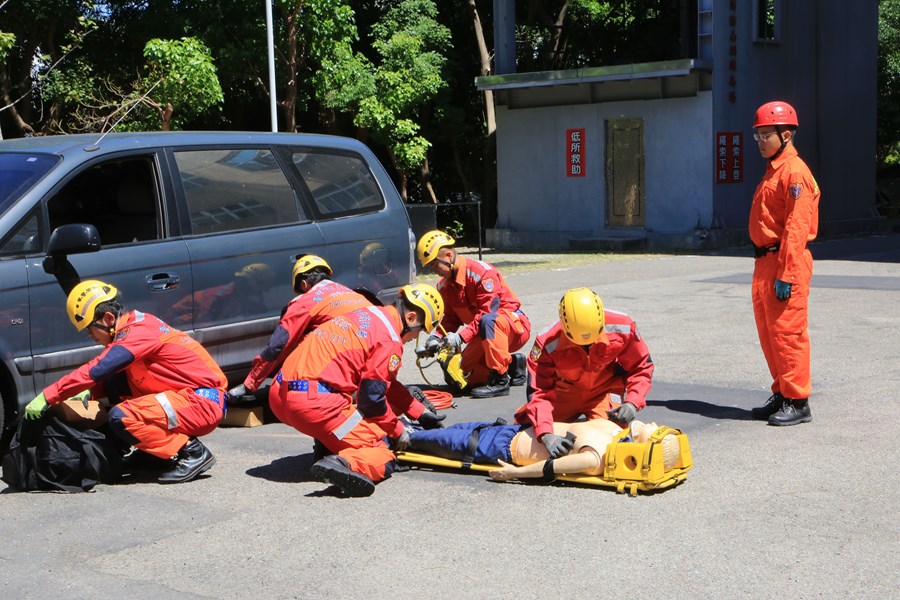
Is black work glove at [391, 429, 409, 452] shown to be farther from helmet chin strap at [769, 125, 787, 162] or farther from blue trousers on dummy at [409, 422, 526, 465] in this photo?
helmet chin strap at [769, 125, 787, 162]

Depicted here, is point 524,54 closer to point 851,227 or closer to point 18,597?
point 851,227

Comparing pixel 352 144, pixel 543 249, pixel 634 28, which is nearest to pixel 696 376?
pixel 352 144

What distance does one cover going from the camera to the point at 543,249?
25250 millimetres

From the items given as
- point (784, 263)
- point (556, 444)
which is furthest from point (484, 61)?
point (556, 444)

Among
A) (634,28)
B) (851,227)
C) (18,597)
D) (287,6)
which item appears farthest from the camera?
(634,28)

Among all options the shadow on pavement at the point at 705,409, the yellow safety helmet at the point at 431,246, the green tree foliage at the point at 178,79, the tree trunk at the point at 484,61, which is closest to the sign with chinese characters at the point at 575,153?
the tree trunk at the point at 484,61

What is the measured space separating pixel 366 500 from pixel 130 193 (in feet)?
10.3

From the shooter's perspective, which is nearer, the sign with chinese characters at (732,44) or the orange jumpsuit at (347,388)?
the orange jumpsuit at (347,388)

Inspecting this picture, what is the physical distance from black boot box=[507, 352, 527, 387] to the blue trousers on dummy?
2.60 m

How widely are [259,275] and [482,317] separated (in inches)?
66.9

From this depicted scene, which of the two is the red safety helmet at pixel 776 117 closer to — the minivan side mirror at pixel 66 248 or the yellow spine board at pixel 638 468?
the yellow spine board at pixel 638 468

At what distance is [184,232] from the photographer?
761cm

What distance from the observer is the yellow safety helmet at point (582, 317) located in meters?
5.95

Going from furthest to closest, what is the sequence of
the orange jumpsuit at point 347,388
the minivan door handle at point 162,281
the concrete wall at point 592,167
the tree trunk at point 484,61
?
the tree trunk at point 484,61
the concrete wall at point 592,167
the minivan door handle at point 162,281
the orange jumpsuit at point 347,388
